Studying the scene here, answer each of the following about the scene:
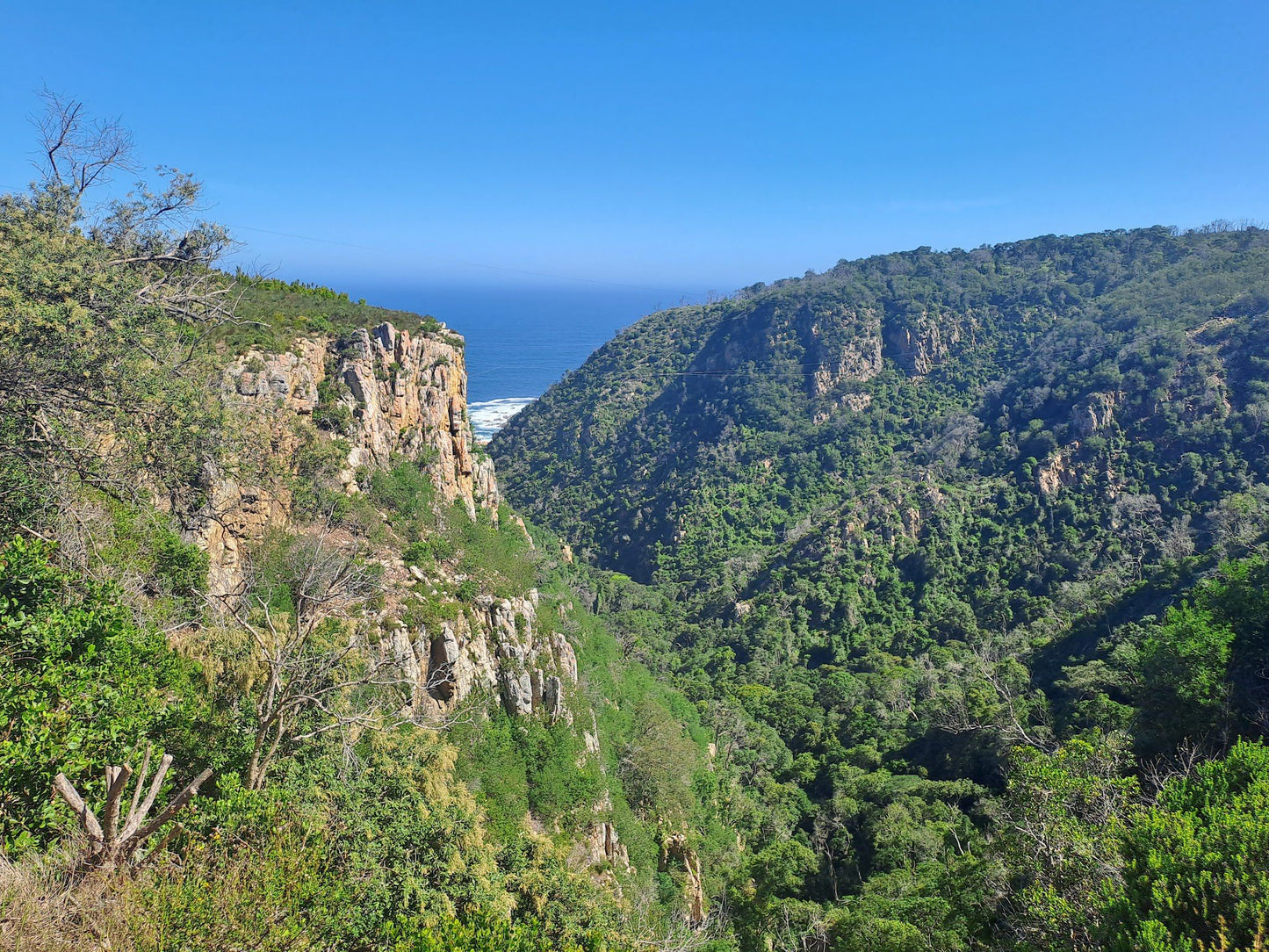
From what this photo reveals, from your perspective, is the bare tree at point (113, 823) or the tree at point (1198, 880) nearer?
the bare tree at point (113, 823)

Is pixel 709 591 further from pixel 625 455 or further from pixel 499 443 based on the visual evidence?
pixel 499 443

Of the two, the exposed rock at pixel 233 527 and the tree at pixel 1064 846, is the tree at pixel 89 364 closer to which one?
the exposed rock at pixel 233 527

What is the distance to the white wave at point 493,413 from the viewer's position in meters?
112

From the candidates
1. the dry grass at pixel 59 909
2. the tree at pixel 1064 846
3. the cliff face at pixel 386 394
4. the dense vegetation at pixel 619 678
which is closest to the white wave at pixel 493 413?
the dense vegetation at pixel 619 678

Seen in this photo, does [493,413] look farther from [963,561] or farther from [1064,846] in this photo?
[1064,846]

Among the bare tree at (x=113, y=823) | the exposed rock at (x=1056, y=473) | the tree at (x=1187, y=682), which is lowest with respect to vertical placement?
the tree at (x=1187, y=682)

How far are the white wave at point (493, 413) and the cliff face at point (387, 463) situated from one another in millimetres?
68973

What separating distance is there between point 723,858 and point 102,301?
31.2 metres

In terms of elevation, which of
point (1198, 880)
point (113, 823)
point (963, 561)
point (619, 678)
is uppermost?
point (113, 823)

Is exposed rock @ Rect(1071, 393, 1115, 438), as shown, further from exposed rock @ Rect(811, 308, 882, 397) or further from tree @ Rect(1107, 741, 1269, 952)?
tree @ Rect(1107, 741, 1269, 952)

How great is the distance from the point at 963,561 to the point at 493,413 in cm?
8181

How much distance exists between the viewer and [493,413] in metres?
121

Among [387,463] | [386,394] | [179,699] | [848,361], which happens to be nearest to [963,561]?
[848,361]

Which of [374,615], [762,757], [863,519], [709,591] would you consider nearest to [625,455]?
[709,591]
